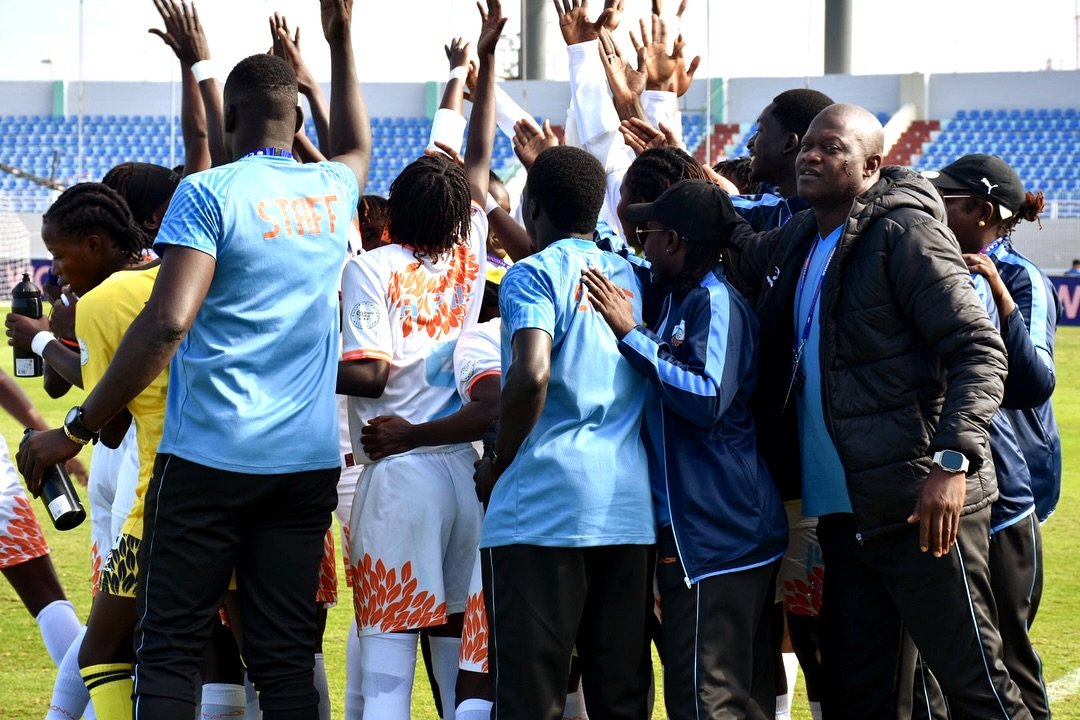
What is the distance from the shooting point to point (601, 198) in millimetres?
3887

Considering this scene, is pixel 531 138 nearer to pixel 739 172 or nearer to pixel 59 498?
pixel 739 172

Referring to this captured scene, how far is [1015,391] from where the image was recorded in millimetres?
4066

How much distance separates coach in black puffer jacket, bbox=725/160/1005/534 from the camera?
11.5ft

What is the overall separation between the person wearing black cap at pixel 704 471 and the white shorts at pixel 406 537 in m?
0.74

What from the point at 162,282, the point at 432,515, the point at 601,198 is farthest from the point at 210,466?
the point at 601,198

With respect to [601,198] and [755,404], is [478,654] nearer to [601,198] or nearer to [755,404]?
[755,404]

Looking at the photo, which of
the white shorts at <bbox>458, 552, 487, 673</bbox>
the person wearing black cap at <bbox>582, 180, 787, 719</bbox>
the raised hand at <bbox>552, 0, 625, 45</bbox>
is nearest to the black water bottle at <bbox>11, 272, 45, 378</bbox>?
the white shorts at <bbox>458, 552, 487, 673</bbox>

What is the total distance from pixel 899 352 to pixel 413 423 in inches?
59.2

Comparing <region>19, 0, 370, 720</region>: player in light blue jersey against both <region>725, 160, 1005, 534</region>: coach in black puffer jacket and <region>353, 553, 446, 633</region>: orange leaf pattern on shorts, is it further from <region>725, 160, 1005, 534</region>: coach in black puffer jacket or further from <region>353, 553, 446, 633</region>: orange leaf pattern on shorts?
<region>725, 160, 1005, 534</region>: coach in black puffer jacket

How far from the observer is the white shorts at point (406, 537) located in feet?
13.4

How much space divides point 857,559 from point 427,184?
1.74 meters

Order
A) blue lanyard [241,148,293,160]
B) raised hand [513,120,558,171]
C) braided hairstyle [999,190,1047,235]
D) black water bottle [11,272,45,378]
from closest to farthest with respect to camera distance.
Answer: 1. blue lanyard [241,148,293,160]
2. braided hairstyle [999,190,1047,235]
3. black water bottle [11,272,45,378]
4. raised hand [513,120,558,171]

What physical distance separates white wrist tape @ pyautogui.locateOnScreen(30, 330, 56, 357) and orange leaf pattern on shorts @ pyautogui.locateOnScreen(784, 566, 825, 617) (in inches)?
102

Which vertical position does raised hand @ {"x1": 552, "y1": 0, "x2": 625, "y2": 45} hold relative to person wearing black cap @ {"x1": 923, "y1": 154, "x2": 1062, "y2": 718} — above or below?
above
